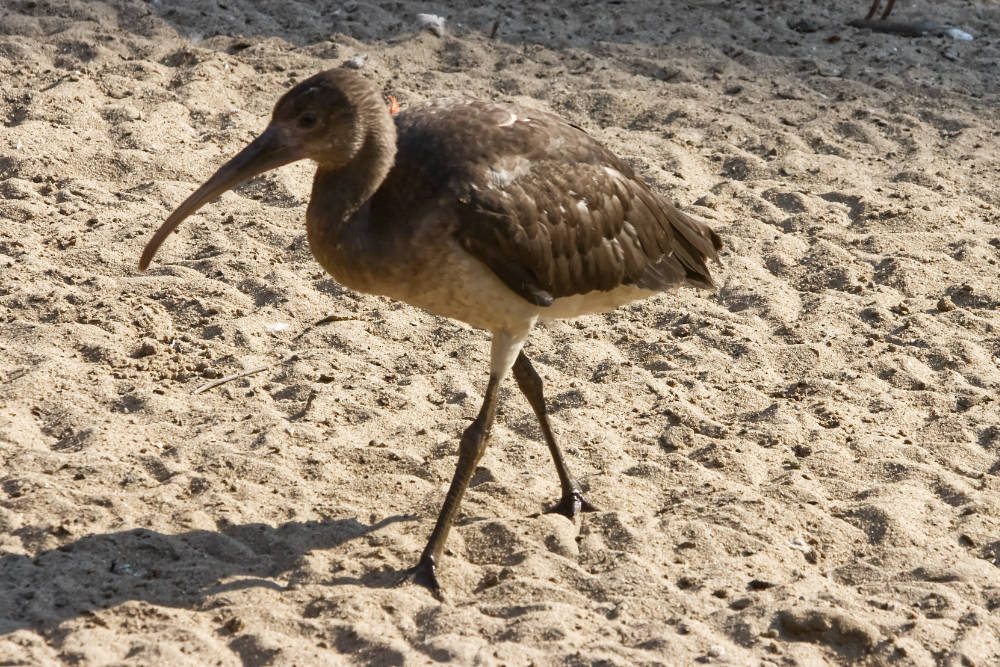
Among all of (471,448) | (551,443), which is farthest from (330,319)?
(471,448)

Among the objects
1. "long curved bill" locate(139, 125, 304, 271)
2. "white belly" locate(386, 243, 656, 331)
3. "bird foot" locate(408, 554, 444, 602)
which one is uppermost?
"long curved bill" locate(139, 125, 304, 271)

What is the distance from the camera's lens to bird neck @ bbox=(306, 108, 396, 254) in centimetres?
455

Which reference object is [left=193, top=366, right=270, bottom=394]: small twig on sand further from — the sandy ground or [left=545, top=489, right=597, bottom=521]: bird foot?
[left=545, top=489, right=597, bottom=521]: bird foot

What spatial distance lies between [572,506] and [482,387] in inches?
39.7

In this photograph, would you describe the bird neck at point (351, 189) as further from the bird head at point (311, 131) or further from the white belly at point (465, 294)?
the white belly at point (465, 294)

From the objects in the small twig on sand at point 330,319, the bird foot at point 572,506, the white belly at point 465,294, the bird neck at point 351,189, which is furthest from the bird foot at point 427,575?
the small twig on sand at point 330,319

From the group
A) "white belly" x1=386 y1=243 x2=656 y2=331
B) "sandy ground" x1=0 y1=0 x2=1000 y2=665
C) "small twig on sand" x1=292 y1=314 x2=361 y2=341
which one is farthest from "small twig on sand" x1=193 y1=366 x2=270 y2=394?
"white belly" x1=386 y1=243 x2=656 y2=331

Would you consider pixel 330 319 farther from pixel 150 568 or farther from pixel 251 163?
pixel 150 568

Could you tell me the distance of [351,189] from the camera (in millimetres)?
4582

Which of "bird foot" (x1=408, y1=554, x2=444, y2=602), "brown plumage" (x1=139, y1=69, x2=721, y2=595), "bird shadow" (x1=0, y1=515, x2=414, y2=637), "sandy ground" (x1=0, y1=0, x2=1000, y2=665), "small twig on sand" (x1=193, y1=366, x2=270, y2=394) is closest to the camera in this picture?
"bird shadow" (x1=0, y1=515, x2=414, y2=637)

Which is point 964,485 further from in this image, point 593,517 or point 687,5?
point 687,5

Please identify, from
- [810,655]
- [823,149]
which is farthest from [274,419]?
[823,149]

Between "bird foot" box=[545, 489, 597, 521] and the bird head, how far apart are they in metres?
1.70

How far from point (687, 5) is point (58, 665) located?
814 cm
